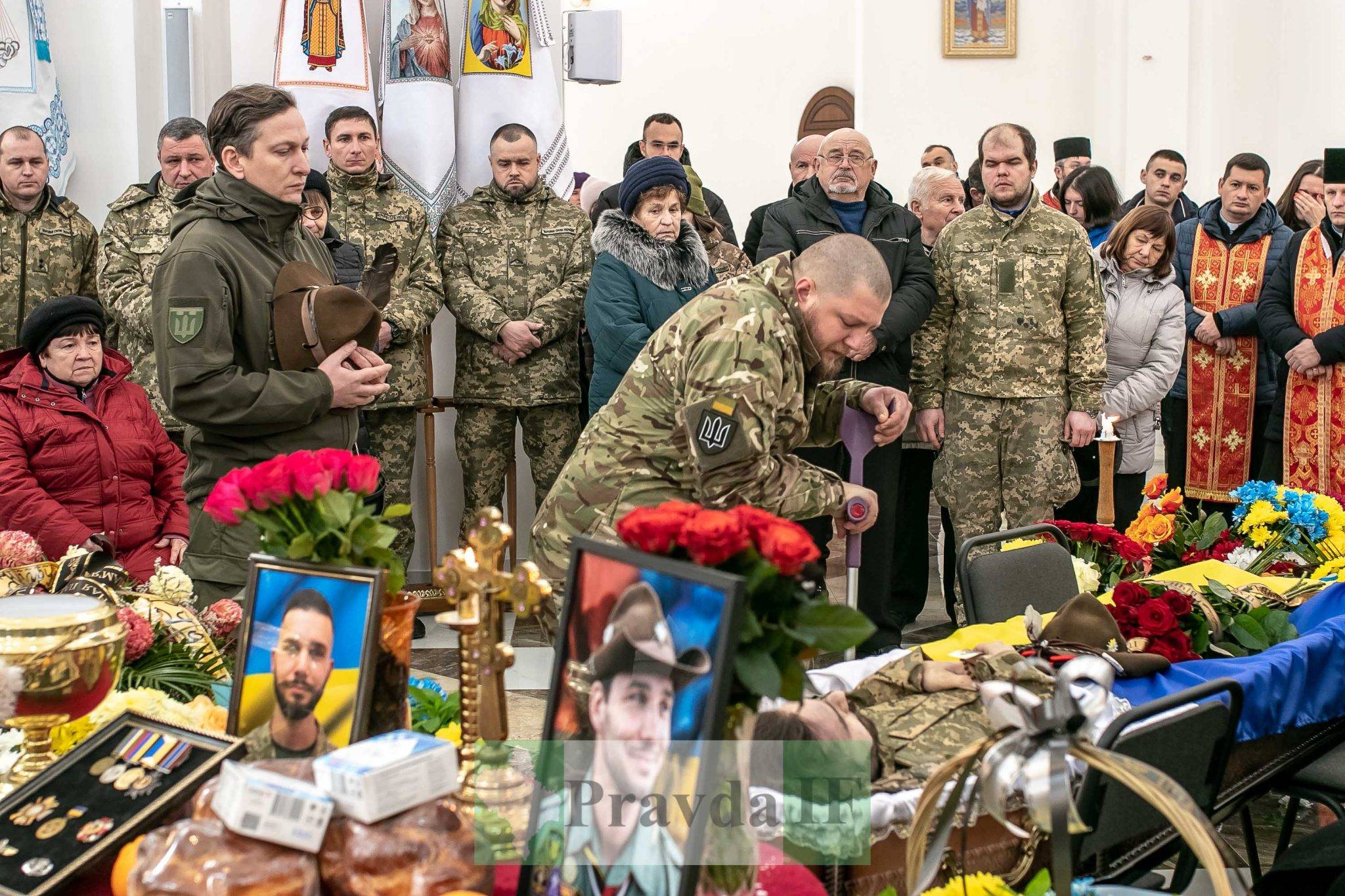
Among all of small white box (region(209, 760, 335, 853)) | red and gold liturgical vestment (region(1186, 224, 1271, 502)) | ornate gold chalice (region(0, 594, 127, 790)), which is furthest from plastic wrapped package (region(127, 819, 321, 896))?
red and gold liturgical vestment (region(1186, 224, 1271, 502))

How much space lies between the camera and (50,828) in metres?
1.42

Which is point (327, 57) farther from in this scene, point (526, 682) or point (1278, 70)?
point (1278, 70)

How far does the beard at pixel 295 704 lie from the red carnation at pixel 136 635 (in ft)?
2.86

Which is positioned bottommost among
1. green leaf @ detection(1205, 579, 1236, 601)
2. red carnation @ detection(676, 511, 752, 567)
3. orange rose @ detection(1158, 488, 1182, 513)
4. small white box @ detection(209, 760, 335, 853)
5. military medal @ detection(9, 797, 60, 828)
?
green leaf @ detection(1205, 579, 1236, 601)

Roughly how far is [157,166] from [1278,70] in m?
7.82

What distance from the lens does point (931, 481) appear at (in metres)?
5.79

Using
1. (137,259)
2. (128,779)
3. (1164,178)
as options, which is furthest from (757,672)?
(1164,178)

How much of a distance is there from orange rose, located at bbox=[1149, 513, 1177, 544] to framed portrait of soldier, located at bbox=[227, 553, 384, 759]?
3.00m

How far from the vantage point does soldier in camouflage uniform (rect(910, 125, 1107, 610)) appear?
5020 mm

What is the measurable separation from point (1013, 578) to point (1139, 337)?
2.44 m

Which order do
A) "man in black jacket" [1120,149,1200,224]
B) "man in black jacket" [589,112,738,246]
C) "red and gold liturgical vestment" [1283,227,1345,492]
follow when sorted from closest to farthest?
1. "red and gold liturgical vestment" [1283,227,1345,492]
2. "man in black jacket" [589,112,738,246]
3. "man in black jacket" [1120,149,1200,224]

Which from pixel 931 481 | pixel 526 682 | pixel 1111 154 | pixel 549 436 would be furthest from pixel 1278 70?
pixel 526 682

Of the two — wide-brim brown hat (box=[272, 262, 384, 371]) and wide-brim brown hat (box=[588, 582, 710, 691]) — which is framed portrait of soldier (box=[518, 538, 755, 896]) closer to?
wide-brim brown hat (box=[588, 582, 710, 691])

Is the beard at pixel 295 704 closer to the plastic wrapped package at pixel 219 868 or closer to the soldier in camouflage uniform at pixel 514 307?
the plastic wrapped package at pixel 219 868
